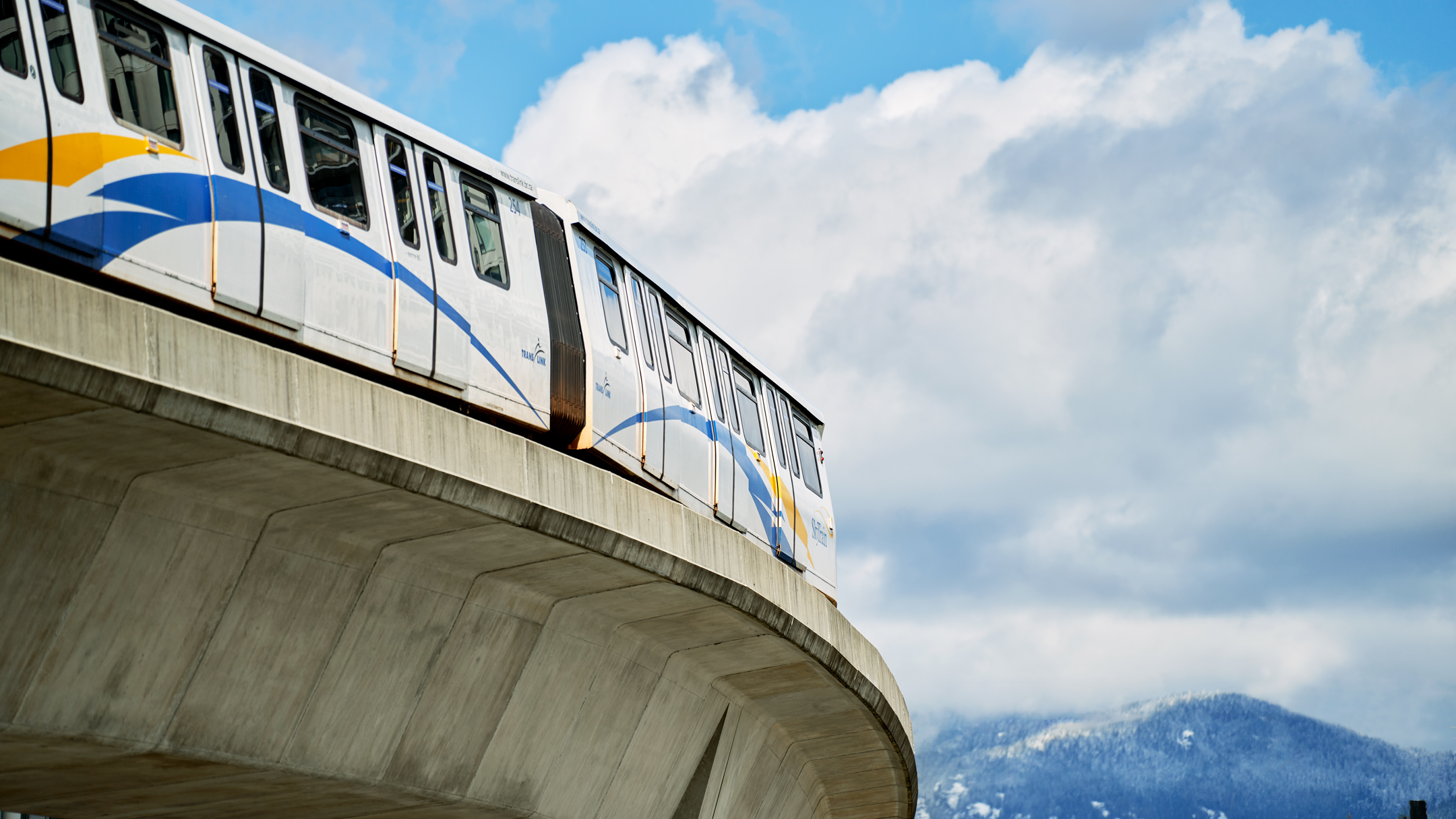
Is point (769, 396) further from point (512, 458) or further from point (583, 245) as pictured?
point (512, 458)

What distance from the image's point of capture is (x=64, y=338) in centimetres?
661

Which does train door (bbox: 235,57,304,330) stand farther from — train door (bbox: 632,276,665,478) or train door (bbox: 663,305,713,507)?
train door (bbox: 663,305,713,507)

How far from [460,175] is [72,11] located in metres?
4.13

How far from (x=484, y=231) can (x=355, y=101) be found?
1742 millimetres

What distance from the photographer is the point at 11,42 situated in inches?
321

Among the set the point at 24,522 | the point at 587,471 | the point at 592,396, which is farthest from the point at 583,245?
the point at 24,522

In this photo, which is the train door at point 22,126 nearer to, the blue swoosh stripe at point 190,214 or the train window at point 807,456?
the blue swoosh stripe at point 190,214

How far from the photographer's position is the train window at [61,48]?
8.43m

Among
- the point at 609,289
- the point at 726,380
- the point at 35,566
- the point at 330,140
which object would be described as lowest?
the point at 35,566

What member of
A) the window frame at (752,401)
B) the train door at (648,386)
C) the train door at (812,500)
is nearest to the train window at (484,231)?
the train door at (648,386)

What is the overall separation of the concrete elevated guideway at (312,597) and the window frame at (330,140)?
2.44m

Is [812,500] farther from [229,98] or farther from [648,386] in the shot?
[229,98]

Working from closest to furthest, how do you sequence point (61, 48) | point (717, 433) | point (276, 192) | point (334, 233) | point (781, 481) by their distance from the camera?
point (61, 48), point (276, 192), point (334, 233), point (717, 433), point (781, 481)

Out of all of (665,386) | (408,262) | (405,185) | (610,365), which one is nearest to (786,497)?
(665,386)
